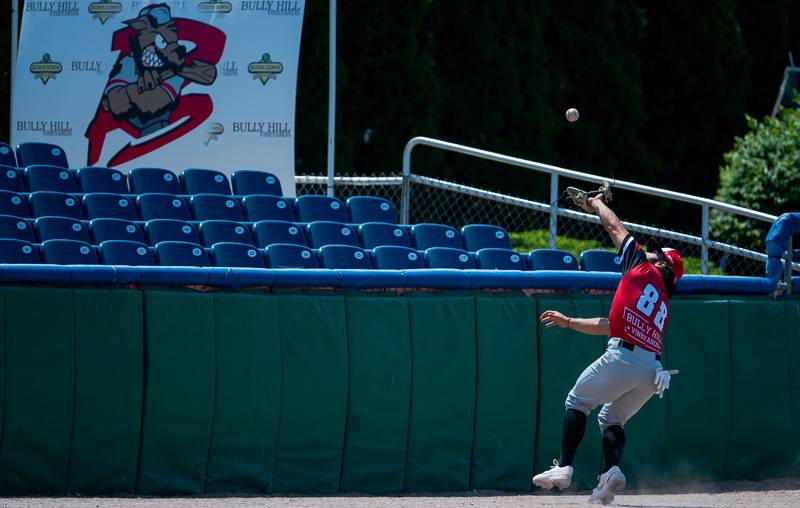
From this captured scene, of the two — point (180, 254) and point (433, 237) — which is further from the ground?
point (433, 237)

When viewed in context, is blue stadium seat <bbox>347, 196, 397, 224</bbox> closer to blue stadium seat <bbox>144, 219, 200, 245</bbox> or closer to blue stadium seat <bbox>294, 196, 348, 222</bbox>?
blue stadium seat <bbox>294, 196, 348, 222</bbox>

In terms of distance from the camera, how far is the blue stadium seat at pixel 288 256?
27.1 feet

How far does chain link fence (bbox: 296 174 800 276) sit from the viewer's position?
9.54m

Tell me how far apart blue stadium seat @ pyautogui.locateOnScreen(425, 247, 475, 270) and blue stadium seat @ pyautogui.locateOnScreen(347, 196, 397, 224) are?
0.85 m

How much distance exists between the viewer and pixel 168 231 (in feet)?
27.5

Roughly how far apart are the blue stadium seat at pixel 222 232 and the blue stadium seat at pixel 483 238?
1823mm

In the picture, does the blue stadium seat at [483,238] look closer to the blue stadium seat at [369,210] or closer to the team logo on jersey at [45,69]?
the blue stadium seat at [369,210]

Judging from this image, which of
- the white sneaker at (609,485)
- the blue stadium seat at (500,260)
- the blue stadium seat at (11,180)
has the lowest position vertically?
the white sneaker at (609,485)

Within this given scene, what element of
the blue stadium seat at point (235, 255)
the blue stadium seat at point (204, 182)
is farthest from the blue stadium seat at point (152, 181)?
the blue stadium seat at point (235, 255)

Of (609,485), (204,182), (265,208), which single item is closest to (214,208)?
(265,208)

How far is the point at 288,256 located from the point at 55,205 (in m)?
1.78

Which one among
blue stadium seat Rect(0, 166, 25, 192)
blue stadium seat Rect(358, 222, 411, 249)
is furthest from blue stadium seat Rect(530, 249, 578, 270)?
blue stadium seat Rect(0, 166, 25, 192)

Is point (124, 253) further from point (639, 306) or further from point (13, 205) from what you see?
point (639, 306)

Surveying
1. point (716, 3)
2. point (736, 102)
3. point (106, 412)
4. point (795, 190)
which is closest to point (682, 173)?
point (736, 102)
